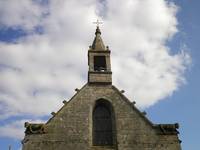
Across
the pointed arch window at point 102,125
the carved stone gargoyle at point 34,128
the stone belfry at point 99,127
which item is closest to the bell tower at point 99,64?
the stone belfry at point 99,127

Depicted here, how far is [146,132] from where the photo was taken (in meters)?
18.2

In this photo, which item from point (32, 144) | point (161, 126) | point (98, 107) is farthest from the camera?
point (98, 107)

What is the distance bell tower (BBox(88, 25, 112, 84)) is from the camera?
68.4 feet

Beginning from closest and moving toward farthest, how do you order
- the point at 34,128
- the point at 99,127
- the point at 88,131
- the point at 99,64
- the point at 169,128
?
1. the point at 34,128
2. the point at 88,131
3. the point at 169,128
4. the point at 99,127
5. the point at 99,64

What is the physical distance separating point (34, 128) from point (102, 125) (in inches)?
160

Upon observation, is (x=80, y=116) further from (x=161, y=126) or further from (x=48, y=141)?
(x=161, y=126)

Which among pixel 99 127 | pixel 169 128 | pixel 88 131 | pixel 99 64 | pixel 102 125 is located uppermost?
pixel 99 64

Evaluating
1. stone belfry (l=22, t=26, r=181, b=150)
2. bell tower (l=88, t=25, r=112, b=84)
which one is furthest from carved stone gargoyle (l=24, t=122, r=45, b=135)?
bell tower (l=88, t=25, r=112, b=84)

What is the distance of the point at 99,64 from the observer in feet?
73.4

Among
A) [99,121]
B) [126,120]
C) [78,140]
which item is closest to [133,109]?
[126,120]

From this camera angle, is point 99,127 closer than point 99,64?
Yes

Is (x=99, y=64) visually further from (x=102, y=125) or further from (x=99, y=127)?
(x=99, y=127)

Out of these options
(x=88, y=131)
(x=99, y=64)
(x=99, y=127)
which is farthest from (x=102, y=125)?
(x=99, y=64)

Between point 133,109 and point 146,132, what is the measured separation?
168 cm
